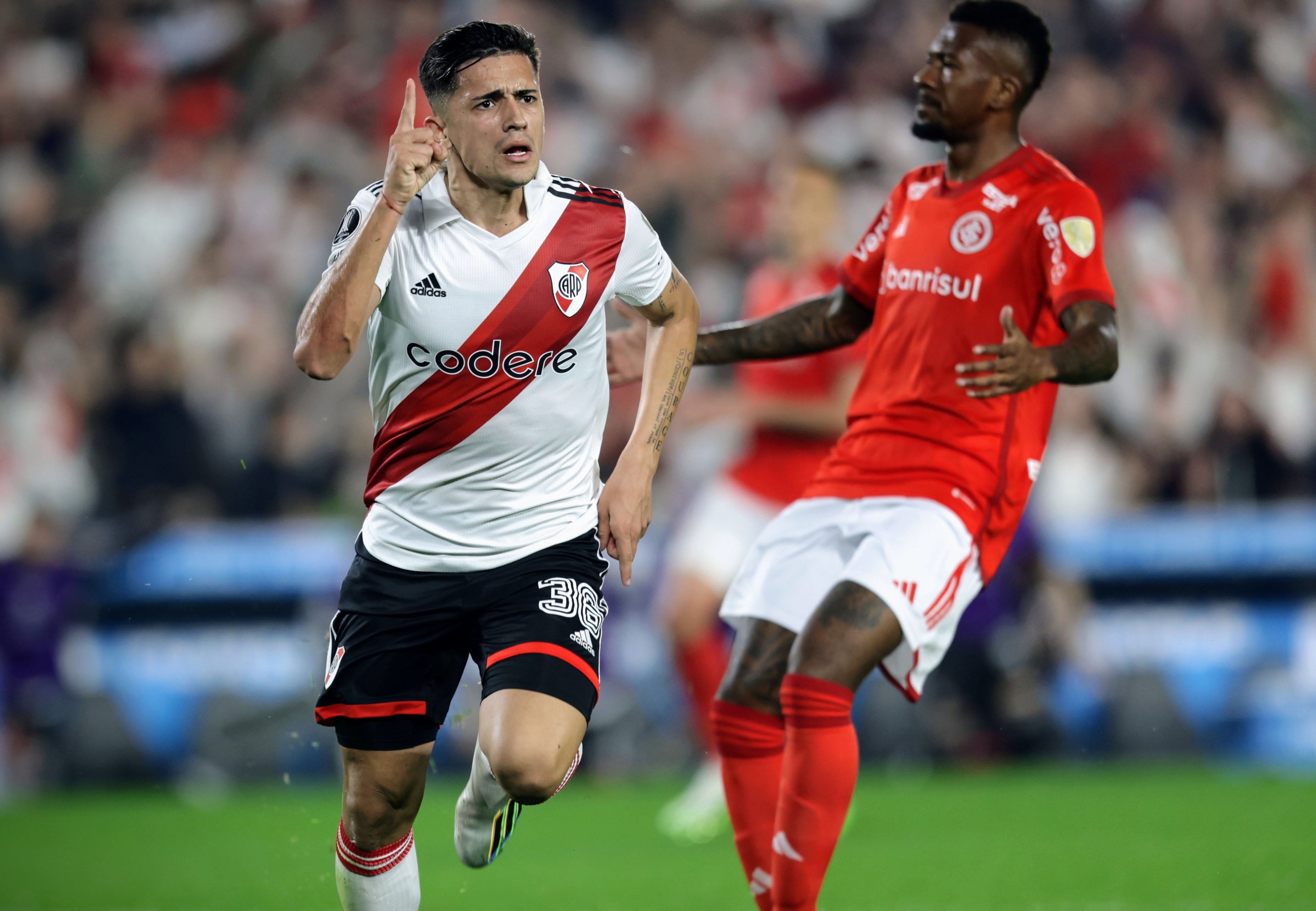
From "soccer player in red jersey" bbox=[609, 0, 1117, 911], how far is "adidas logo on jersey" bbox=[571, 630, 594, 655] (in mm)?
597

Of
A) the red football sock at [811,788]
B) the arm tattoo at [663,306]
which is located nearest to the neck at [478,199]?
the arm tattoo at [663,306]

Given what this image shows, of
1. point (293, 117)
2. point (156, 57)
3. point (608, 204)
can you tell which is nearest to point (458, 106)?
point (608, 204)

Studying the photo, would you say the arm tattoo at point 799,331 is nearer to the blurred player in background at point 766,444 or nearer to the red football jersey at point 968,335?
the red football jersey at point 968,335

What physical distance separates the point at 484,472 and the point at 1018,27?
2258mm

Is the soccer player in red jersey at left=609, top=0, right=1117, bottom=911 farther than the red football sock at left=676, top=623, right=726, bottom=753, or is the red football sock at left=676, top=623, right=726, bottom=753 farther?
the red football sock at left=676, top=623, right=726, bottom=753

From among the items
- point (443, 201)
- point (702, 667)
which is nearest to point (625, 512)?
point (443, 201)

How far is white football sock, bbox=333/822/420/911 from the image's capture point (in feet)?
15.4

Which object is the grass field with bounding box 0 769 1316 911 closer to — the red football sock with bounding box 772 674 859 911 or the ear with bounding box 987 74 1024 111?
the red football sock with bounding box 772 674 859 911

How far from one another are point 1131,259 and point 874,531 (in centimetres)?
805

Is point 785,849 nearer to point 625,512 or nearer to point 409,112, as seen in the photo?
point 625,512

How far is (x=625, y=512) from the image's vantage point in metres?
4.55

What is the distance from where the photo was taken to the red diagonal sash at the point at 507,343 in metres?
4.52

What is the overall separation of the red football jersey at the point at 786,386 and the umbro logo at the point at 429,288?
3486 mm

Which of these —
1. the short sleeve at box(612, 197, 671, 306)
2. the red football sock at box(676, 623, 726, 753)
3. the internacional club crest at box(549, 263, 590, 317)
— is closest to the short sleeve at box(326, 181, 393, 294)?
the internacional club crest at box(549, 263, 590, 317)
